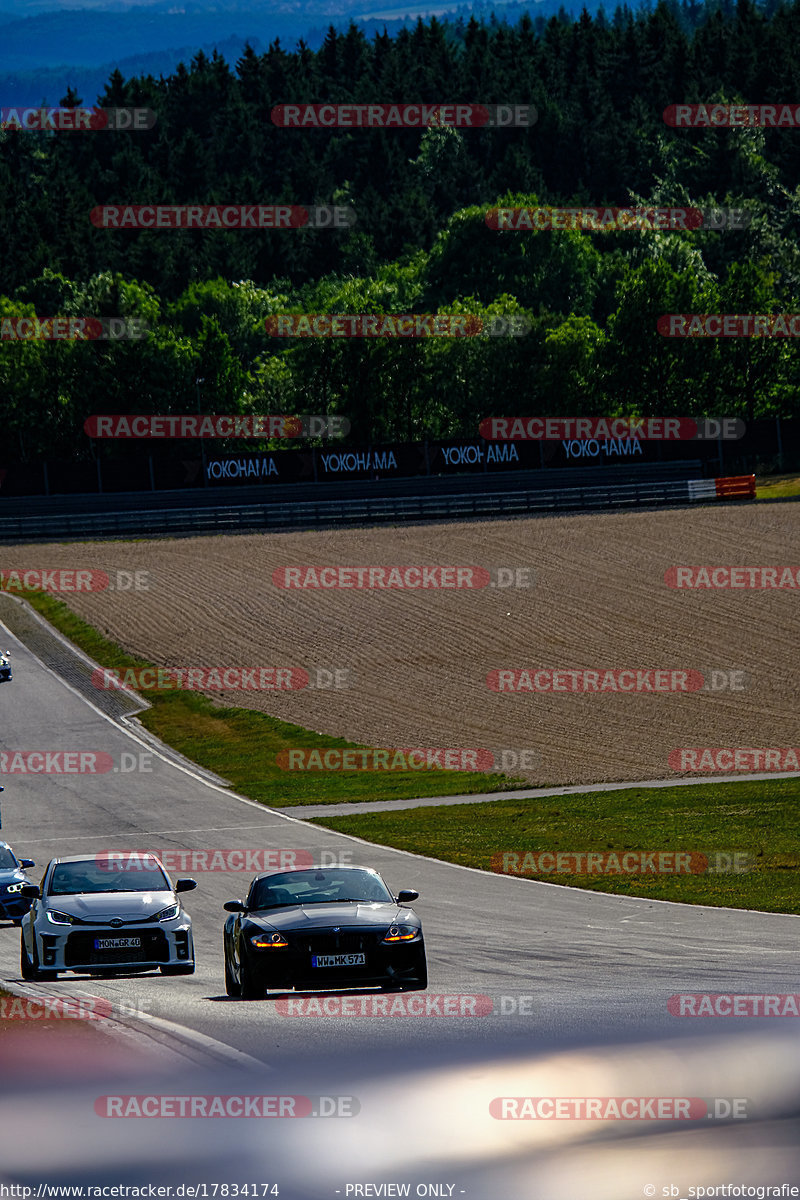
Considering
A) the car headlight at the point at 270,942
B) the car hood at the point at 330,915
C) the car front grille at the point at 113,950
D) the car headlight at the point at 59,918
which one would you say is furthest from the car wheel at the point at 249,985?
the car headlight at the point at 59,918

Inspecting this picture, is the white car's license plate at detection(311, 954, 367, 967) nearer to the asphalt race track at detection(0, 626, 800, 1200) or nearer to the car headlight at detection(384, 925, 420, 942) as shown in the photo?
the car headlight at detection(384, 925, 420, 942)

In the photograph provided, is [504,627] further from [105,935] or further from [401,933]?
[401,933]

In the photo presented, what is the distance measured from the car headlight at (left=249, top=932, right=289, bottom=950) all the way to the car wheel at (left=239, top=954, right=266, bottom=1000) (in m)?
0.17

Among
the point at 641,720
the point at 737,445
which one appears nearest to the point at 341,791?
the point at 641,720

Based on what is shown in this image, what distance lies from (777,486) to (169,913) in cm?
6791

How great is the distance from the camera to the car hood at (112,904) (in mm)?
16062

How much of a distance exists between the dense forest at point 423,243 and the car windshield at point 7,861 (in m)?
78.1

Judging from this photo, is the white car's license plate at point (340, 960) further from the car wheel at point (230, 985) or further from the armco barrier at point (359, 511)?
the armco barrier at point (359, 511)

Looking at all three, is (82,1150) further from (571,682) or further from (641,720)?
(571,682)

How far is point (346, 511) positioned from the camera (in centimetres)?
7488

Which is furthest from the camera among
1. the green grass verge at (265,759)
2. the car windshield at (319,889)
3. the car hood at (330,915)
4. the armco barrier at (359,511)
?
the armco barrier at (359,511)

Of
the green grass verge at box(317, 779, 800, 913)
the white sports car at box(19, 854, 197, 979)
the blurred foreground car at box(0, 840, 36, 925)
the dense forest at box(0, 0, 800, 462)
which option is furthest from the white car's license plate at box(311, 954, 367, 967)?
the dense forest at box(0, 0, 800, 462)

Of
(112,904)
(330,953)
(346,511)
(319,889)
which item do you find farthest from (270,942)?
(346,511)

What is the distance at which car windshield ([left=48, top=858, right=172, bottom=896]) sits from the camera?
16859mm
